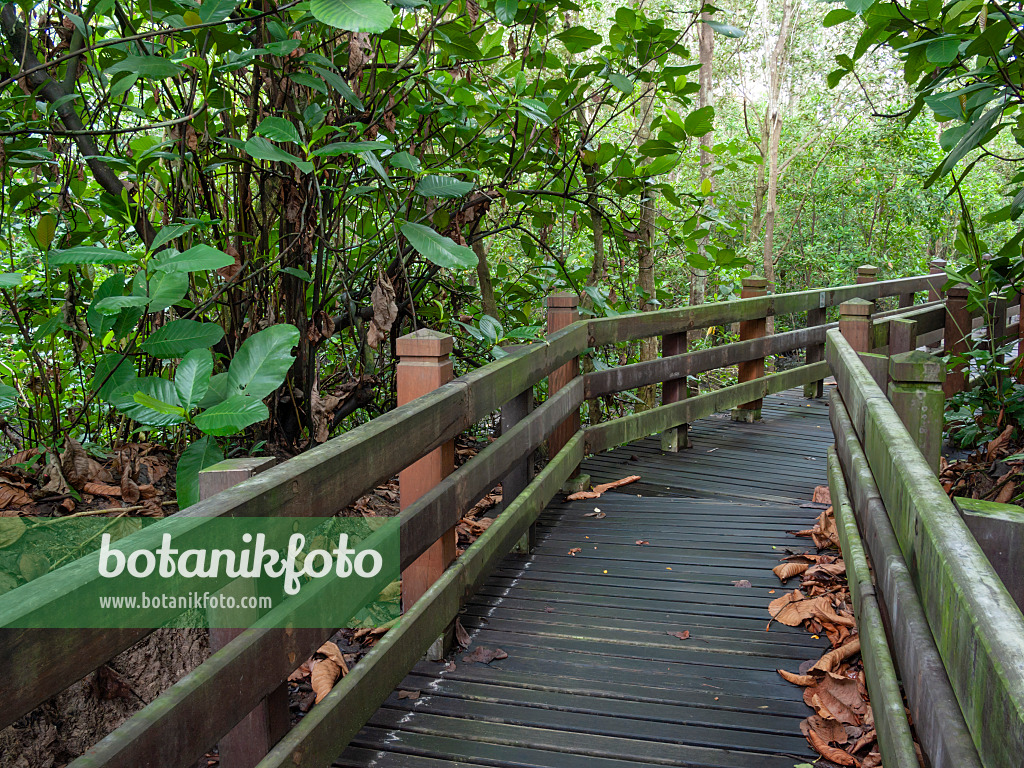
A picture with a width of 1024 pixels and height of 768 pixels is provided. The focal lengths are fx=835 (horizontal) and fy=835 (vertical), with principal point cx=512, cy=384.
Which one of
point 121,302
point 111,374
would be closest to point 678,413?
point 111,374

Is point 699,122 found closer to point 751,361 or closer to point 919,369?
point 919,369

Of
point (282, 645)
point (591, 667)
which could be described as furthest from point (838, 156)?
point (282, 645)

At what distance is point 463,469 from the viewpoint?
3.15m

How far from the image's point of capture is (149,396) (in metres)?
2.17

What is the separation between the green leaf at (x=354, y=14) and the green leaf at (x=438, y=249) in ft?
3.02

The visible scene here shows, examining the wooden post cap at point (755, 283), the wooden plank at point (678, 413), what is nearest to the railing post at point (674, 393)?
the wooden plank at point (678, 413)

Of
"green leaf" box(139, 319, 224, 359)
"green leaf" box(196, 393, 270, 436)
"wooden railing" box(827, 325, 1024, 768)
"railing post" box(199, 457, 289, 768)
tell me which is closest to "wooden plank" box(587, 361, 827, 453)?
"wooden railing" box(827, 325, 1024, 768)

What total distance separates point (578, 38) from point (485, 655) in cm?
281

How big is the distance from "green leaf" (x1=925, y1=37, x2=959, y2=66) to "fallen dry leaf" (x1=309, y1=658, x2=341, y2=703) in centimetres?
291

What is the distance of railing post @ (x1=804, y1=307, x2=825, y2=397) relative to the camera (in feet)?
27.4

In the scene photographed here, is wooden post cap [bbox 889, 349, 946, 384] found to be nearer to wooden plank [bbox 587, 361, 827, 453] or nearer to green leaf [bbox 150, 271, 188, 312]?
green leaf [bbox 150, 271, 188, 312]

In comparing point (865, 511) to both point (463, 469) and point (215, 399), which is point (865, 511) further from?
point (215, 399)

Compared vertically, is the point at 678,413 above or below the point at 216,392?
below

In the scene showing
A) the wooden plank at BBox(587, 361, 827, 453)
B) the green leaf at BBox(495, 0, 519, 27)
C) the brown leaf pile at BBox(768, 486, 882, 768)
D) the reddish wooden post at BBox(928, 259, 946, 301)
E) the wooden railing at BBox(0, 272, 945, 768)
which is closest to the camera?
the wooden railing at BBox(0, 272, 945, 768)
